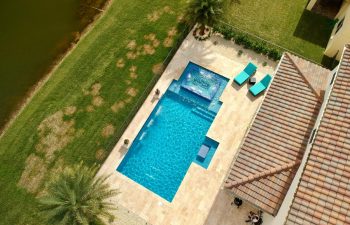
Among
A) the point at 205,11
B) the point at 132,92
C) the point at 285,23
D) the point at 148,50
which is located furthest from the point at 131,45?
the point at 285,23

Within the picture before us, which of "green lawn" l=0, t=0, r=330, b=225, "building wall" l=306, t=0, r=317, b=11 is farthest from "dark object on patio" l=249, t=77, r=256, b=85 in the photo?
"building wall" l=306, t=0, r=317, b=11

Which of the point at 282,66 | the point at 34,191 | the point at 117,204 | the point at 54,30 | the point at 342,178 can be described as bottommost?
the point at 34,191

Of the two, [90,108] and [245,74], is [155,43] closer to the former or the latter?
[90,108]

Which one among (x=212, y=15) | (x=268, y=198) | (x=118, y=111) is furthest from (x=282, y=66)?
(x=118, y=111)

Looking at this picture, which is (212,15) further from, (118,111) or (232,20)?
(118,111)

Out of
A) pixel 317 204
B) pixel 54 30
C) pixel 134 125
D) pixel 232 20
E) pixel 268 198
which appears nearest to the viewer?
pixel 317 204

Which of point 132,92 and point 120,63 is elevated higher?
point 120,63

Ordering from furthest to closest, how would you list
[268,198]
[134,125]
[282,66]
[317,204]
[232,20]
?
[232,20] < [134,125] < [282,66] < [268,198] < [317,204]
